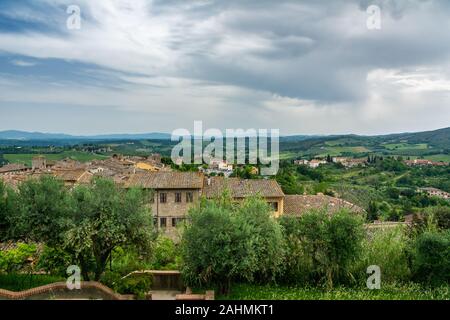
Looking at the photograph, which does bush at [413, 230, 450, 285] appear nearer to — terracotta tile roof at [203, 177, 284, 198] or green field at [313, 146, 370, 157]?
terracotta tile roof at [203, 177, 284, 198]

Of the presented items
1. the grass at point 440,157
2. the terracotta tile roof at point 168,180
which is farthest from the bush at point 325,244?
the grass at point 440,157

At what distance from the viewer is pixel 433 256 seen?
Answer: 19.5m

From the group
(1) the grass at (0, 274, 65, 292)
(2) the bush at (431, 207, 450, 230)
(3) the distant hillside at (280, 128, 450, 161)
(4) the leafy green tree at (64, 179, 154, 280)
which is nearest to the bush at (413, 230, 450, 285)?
(4) the leafy green tree at (64, 179, 154, 280)

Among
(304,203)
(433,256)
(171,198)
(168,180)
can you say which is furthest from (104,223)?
(304,203)

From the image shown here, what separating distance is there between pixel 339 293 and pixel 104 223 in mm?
10409

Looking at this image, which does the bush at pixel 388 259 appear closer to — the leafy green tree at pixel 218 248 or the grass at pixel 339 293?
the grass at pixel 339 293

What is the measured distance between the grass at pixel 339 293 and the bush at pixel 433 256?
0.83m

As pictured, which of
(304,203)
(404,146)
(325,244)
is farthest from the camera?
(404,146)

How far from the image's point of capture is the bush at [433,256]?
62.8 feet

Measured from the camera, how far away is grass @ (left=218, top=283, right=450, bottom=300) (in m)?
17.2

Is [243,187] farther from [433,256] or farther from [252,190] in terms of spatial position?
[433,256]

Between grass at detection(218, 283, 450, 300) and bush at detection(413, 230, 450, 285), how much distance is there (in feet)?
2.73

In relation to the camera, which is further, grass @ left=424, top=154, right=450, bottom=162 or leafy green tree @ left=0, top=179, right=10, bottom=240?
grass @ left=424, top=154, right=450, bottom=162

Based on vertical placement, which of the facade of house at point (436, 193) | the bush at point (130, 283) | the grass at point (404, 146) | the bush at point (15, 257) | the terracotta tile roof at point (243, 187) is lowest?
the facade of house at point (436, 193)
